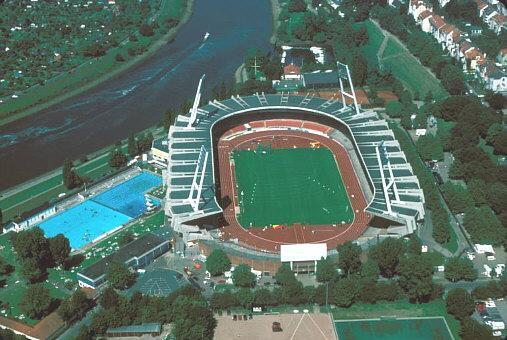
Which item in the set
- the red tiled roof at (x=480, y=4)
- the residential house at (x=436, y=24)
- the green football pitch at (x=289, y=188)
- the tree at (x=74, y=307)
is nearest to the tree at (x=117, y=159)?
the green football pitch at (x=289, y=188)

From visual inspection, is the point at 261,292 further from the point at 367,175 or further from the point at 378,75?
the point at 378,75

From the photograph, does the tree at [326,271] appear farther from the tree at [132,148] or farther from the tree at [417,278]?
the tree at [132,148]

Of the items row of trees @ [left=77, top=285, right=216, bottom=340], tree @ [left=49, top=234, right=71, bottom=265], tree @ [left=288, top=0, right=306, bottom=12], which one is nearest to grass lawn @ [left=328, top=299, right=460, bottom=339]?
row of trees @ [left=77, top=285, right=216, bottom=340]

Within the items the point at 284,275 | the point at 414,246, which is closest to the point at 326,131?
the point at 414,246

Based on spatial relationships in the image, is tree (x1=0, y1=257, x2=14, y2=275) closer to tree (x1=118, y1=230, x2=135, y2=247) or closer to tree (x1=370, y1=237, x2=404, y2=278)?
tree (x1=118, y1=230, x2=135, y2=247)

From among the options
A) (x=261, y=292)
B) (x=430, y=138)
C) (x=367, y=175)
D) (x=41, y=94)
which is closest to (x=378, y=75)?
(x=430, y=138)
